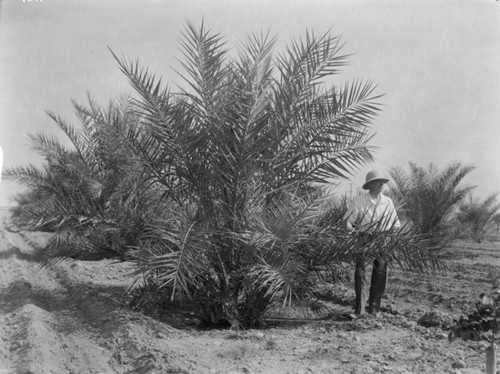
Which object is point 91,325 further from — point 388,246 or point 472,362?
point 472,362

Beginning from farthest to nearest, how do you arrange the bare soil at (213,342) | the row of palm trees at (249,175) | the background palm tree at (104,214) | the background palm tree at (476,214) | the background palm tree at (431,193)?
1. the background palm tree at (476,214)
2. the background palm tree at (431,193)
3. the background palm tree at (104,214)
4. the row of palm trees at (249,175)
5. the bare soil at (213,342)

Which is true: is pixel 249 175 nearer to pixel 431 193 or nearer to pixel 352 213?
pixel 352 213

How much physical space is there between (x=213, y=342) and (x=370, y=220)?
2129mm

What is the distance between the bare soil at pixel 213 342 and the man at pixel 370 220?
296mm

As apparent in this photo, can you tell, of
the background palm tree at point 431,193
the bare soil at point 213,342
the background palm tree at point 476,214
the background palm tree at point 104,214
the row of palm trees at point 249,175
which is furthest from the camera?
the background palm tree at point 476,214

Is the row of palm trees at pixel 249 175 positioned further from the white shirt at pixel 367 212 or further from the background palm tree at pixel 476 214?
the background palm tree at pixel 476 214

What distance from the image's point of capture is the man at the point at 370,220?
615 centimetres

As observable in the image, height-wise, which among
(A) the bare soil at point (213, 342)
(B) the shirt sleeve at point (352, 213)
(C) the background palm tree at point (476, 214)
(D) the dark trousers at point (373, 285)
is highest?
(C) the background palm tree at point (476, 214)

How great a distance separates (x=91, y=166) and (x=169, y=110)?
5.15 m

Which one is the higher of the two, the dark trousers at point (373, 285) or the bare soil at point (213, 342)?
the dark trousers at point (373, 285)

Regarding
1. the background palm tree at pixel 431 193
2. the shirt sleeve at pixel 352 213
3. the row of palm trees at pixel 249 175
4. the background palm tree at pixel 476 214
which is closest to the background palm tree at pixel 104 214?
the row of palm trees at pixel 249 175

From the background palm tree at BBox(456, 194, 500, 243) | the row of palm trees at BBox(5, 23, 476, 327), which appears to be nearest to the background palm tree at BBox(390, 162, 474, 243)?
the background palm tree at BBox(456, 194, 500, 243)

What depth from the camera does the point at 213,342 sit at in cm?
525

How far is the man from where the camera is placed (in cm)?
615
